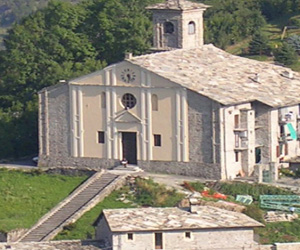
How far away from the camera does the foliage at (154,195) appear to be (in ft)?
236

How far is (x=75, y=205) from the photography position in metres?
72.9

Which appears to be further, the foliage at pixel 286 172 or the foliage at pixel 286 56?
the foliage at pixel 286 56

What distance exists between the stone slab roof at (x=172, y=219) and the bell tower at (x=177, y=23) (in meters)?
20.8

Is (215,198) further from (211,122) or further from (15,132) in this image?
(15,132)

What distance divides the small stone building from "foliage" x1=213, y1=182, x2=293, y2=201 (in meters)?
10.7

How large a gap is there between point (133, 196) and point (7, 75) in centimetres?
2107

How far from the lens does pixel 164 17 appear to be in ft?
276

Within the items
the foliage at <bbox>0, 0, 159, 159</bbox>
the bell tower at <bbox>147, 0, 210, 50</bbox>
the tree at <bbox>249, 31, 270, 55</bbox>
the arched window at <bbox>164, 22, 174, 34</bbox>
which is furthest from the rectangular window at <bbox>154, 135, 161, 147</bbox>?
the tree at <bbox>249, 31, 270, 55</bbox>

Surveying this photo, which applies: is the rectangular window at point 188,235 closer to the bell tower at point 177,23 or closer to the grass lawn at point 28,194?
the grass lawn at point 28,194

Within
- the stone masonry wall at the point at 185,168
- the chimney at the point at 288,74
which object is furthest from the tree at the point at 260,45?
the stone masonry wall at the point at 185,168

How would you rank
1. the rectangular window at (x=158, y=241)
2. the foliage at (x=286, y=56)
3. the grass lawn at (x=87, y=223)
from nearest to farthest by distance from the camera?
the rectangular window at (x=158, y=241), the grass lawn at (x=87, y=223), the foliage at (x=286, y=56)

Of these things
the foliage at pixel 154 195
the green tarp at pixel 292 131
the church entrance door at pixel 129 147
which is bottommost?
the foliage at pixel 154 195

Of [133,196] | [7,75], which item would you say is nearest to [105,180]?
[133,196]

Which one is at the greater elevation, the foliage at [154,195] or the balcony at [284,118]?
the balcony at [284,118]
